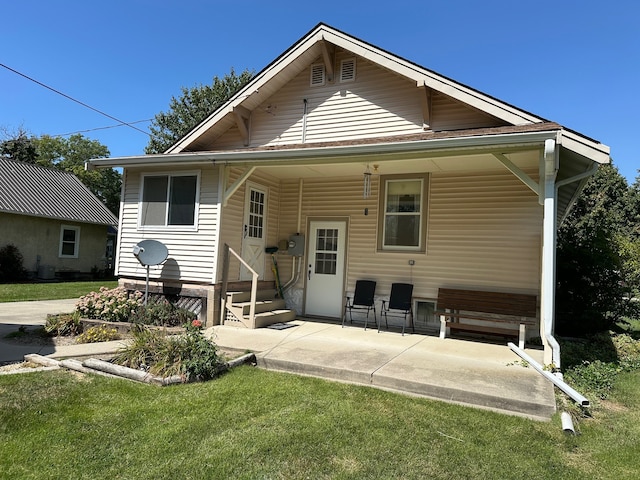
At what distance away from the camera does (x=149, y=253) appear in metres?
7.86

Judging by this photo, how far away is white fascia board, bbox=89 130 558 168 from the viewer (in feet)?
17.8

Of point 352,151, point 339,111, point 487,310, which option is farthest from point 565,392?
point 339,111

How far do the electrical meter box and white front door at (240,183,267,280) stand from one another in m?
0.62

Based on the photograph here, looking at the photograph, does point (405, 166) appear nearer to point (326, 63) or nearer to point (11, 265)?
point (326, 63)

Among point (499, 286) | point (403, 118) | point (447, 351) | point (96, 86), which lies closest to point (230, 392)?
point (447, 351)

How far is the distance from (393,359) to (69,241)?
17982 millimetres

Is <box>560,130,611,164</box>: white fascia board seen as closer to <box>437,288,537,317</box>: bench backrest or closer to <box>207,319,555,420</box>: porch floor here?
<box>437,288,537,317</box>: bench backrest

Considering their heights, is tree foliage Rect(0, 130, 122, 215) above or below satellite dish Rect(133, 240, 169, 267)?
above

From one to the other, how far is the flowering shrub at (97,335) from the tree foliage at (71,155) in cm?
2805

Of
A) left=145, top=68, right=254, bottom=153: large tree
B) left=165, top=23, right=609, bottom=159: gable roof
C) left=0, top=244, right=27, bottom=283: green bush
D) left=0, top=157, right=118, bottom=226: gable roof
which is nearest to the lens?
left=165, top=23, right=609, bottom=159: gable roof

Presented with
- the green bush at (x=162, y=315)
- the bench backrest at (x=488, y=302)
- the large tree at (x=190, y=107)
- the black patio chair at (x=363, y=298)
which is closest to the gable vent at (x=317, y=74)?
the black patio chair at (x=363, y=298)

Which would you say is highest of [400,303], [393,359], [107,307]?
[400,303]

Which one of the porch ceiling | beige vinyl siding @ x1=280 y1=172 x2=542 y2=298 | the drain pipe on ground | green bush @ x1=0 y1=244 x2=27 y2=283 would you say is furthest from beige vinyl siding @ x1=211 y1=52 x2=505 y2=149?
green bush @ x1=0 y1=244 x2=27 y2=283

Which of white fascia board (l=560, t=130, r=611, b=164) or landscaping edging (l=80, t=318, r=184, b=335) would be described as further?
landscaping edging (l=80, t=318, r=184, b=335)
